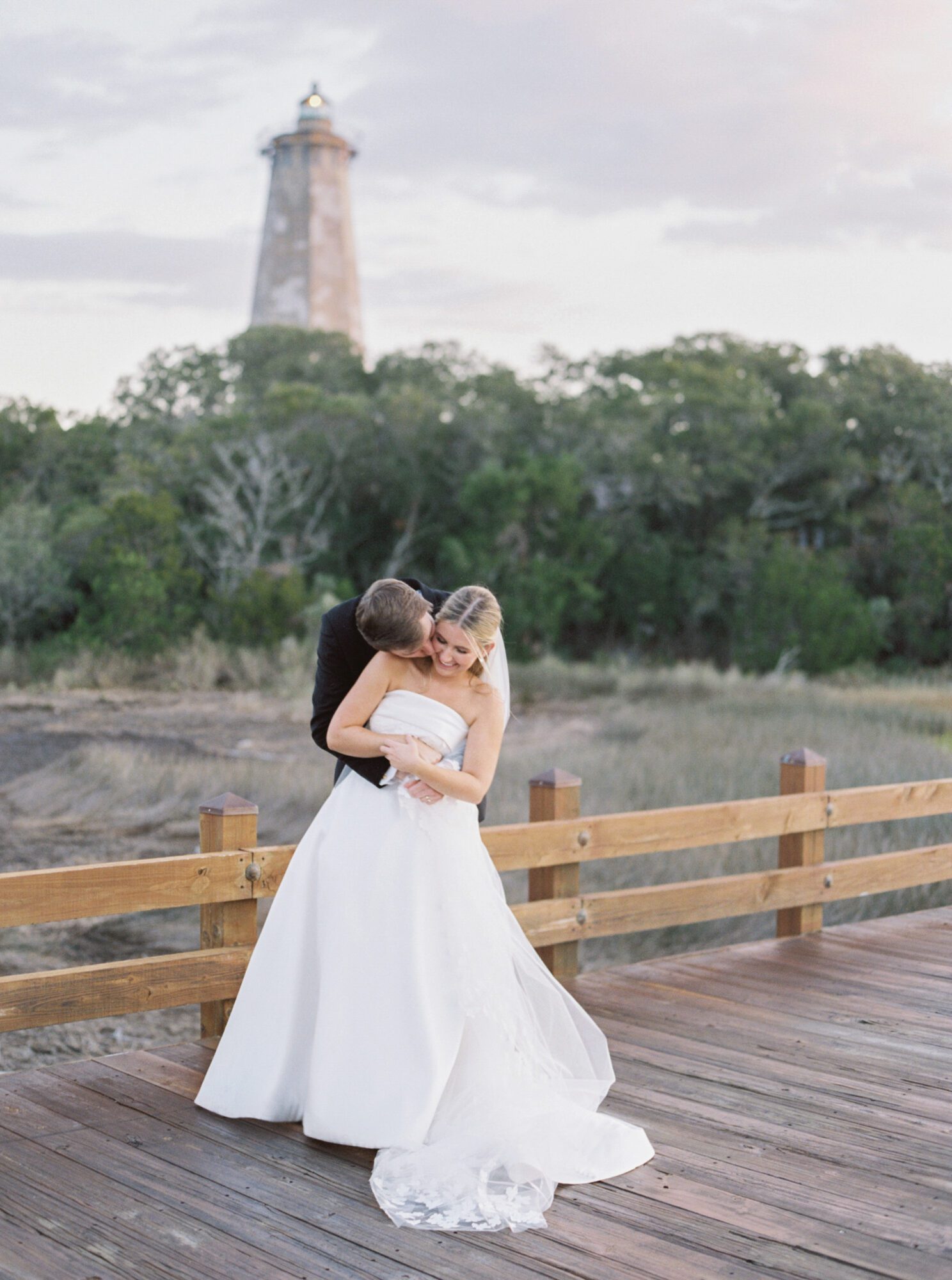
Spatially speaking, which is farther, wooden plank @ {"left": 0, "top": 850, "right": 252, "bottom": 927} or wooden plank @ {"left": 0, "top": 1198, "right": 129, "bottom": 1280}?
wooden plank @ {"left": 0, "top": 850, "right": 252, "bottom": 927}

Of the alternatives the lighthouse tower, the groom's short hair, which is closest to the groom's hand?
the groom's short hair

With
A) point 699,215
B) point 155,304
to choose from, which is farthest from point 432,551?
point 155,304

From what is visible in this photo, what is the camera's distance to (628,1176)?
3562mm

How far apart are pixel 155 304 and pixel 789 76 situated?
2139 cm

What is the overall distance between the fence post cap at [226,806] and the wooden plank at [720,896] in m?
1.15

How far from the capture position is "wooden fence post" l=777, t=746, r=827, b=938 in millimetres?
6305

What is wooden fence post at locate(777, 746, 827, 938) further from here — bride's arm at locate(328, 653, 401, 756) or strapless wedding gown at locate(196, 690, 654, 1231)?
bride's arm at locate(328, 653, 401, 756)

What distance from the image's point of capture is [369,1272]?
9.71ft

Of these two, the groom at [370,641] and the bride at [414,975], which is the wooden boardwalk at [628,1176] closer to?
the bride at [414,975]

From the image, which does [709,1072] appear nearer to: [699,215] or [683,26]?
[683,26]
